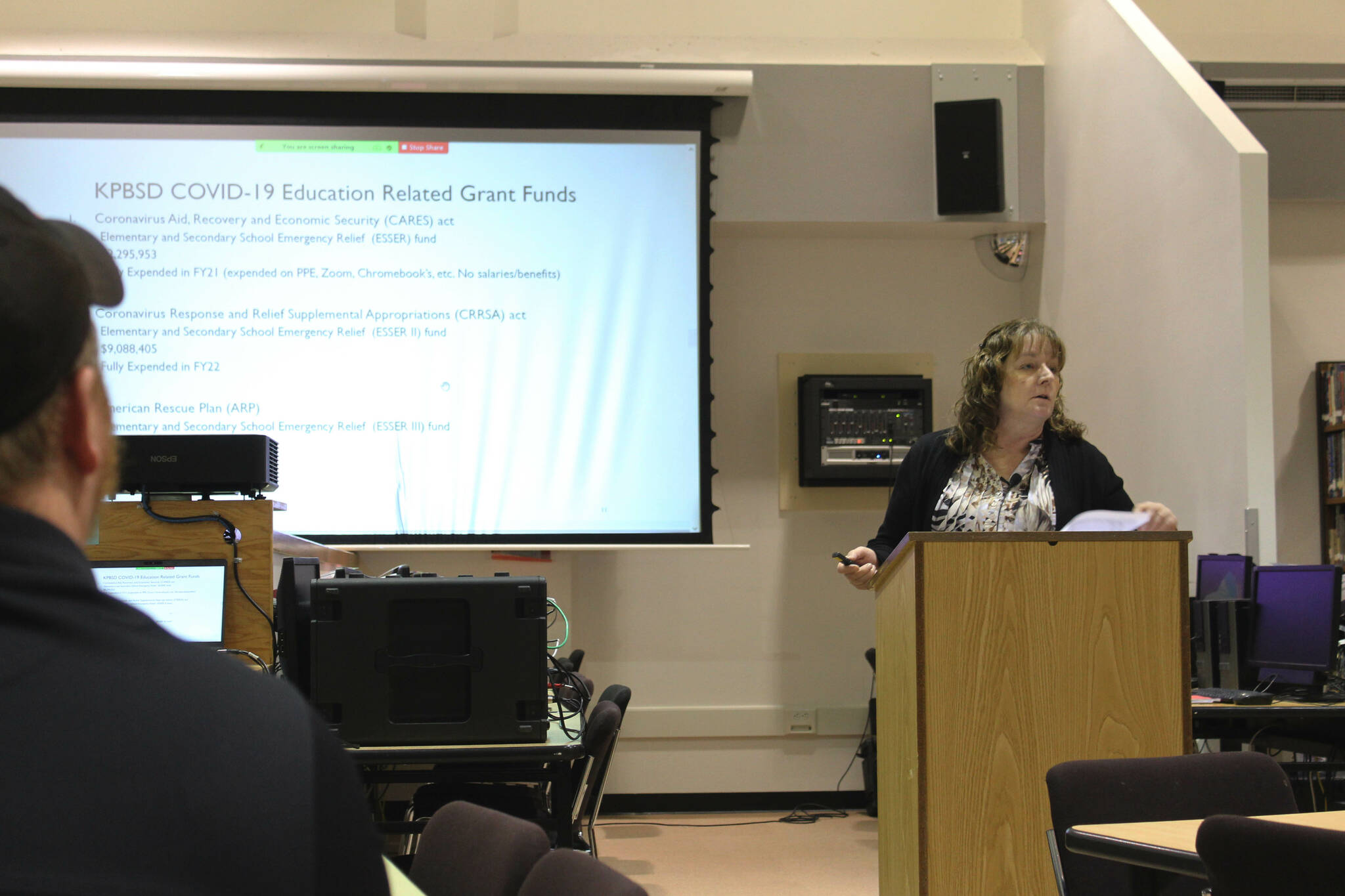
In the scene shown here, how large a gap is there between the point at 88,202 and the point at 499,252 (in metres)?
1.68

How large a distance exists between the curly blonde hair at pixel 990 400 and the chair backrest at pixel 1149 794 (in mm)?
1250

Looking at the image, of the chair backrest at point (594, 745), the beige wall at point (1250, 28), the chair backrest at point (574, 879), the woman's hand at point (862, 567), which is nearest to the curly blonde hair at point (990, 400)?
the woman's hand at point (862, 567)

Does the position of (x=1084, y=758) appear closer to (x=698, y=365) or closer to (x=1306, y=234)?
(x=698, y=365)

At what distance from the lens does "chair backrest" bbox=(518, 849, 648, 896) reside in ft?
3.62

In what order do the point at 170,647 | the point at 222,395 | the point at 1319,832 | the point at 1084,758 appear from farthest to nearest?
the point at 222,395
the point at 1084,758
the point at 1319,832
the point at 170,647

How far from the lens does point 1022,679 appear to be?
6.88ft

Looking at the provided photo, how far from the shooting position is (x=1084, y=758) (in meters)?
2.09

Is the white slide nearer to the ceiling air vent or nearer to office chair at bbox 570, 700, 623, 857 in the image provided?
office chair at bbox 570, 700, 623, 857

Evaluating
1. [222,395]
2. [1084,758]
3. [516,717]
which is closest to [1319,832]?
[1084,758]

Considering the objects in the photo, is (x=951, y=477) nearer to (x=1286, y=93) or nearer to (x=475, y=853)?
(x=475, y=853)

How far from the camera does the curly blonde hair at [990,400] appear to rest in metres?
2.93

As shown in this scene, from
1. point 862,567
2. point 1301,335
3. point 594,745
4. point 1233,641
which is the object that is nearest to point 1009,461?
point 862,567

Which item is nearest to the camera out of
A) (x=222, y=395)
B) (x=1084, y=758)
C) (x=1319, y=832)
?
(x=1319, y=832)

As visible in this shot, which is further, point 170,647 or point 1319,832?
point 1319,832
